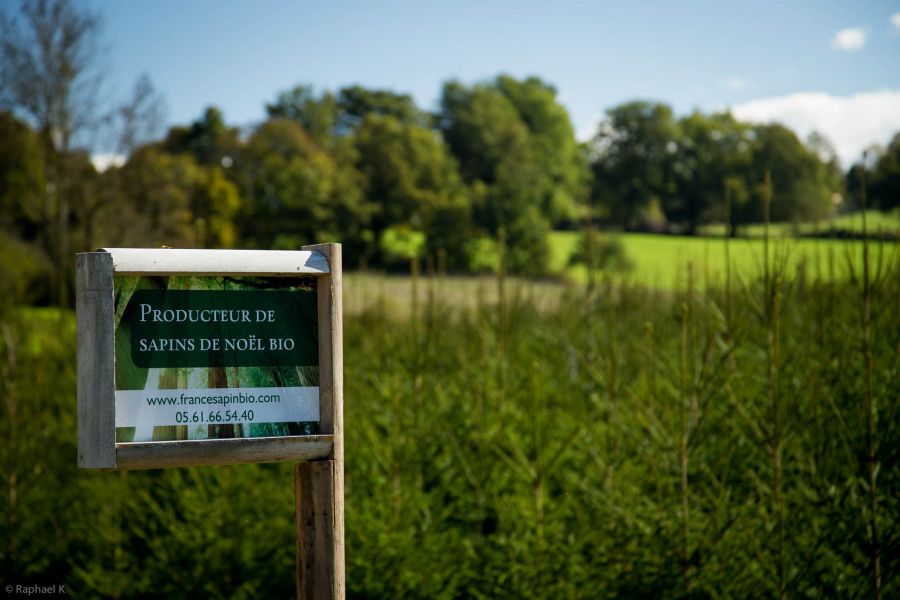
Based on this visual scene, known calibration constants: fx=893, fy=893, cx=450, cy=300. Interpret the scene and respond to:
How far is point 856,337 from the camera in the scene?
4.31 meters

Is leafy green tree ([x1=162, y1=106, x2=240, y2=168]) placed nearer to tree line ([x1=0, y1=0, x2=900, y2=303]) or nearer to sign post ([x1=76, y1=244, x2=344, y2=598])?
tree line ([x1=0, y1=0, x2=900, y2=303])

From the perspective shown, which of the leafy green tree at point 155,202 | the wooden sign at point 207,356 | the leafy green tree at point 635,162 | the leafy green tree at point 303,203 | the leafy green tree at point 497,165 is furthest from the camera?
the leafy green tree at point 635,162

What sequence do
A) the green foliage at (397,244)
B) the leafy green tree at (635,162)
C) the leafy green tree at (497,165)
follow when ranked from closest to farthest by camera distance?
the green foliage at (397,244)
the leafy green tree at (497,165)
the leafy green tree at (635,162)

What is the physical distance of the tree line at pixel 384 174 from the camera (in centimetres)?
2361

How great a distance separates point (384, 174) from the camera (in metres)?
35.1

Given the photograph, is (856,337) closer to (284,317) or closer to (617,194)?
(284,317)

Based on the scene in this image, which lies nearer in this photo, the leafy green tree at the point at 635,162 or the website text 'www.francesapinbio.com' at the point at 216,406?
the website text 'www.francesapinbio.com' at the point at 216,406

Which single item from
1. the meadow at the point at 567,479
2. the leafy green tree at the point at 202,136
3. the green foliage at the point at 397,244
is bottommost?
the meadow at the point at 567,479

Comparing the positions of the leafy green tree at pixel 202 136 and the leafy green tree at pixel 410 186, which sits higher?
the leafy green tree at pixel 202 136

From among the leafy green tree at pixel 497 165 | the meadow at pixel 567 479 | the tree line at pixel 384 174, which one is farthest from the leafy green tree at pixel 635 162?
the meadow at pixel 567 479

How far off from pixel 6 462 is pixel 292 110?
5037cm

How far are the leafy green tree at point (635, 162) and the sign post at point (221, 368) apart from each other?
49332mm

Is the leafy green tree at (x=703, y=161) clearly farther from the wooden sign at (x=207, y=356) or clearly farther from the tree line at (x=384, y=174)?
the wooden sign at (x=207, y=356)

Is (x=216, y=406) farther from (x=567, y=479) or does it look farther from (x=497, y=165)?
(x=497, y=165)
